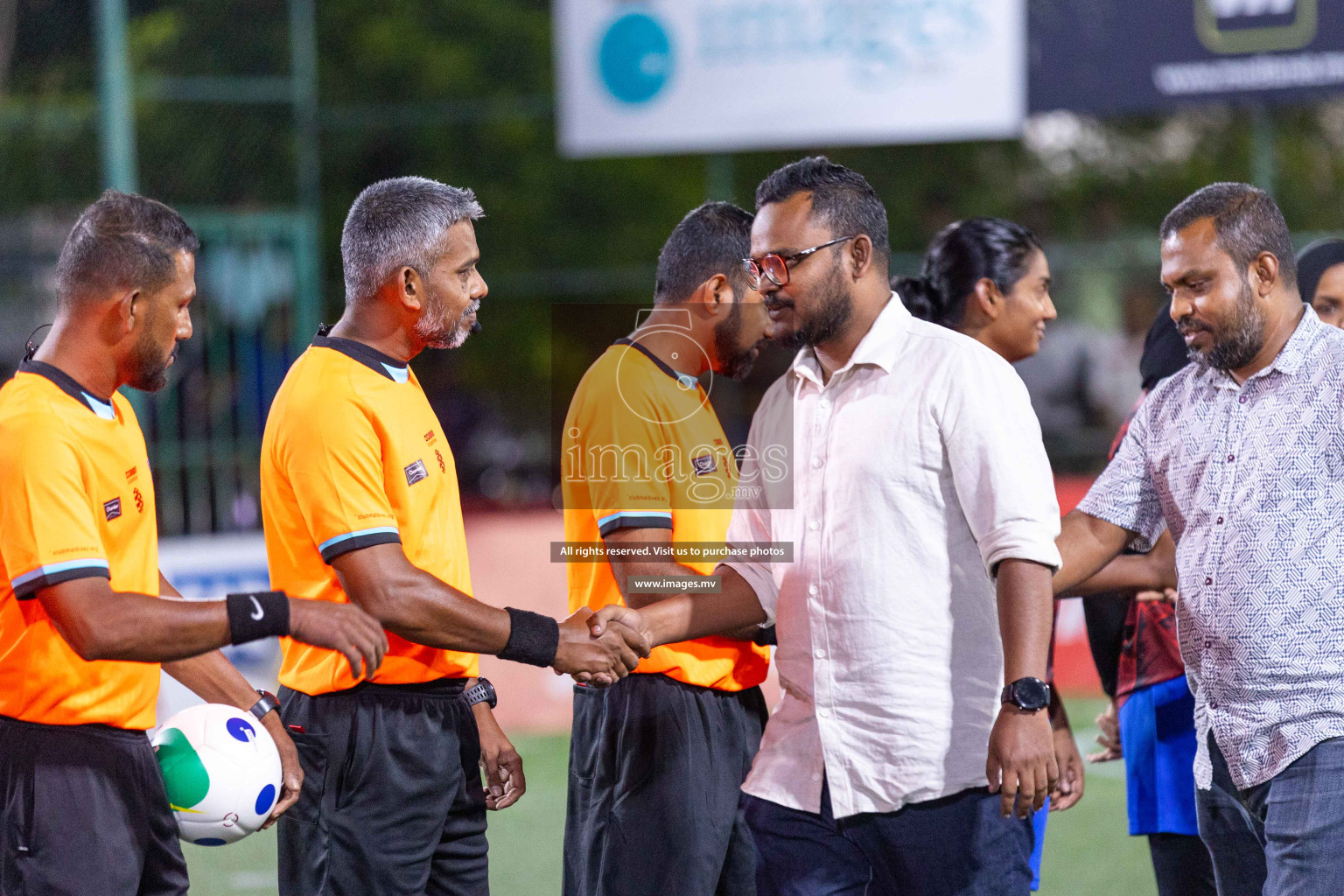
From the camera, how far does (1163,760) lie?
14.1ft

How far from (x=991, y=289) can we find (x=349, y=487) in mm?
2302

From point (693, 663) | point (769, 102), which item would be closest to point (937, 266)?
point (693, 663)

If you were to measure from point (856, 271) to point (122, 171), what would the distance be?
8.05 m

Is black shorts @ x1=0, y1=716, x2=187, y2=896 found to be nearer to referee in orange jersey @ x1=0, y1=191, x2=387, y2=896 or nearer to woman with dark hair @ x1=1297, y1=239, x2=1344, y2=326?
referee in orange jersey @ x1=0, y1=191, x2=387, y2=896

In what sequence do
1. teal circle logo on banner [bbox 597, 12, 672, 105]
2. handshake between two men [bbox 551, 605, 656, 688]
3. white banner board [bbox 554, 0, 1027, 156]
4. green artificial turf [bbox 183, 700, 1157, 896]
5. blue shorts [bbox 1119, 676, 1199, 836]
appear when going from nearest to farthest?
handshake between two men [bbox 551, 605, 656, 688], blue shorts [bbox 1119, 676, 1199, 836], green artificial turf [bbox 183, 700, 1157, 896], white banner board [bbox 554, 0, 1027, 156], teal circle logo on banner [bbox 597, 12, 672, 105]

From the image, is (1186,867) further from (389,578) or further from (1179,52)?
(1179,52)

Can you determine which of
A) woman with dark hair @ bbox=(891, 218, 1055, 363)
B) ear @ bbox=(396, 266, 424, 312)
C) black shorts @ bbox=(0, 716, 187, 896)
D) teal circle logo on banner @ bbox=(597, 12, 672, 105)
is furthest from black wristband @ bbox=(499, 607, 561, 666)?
teal circle logo on banner @ bbox=(597, 12, 672, 105)

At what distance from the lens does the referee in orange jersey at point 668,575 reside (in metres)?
3.89

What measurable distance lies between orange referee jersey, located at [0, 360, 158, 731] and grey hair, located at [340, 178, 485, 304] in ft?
2.23

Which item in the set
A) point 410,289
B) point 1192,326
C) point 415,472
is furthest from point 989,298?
point 415,472

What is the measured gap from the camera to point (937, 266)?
16.1ft

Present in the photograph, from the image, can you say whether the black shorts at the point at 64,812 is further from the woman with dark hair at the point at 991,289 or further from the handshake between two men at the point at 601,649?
the woman with dark hair at the point at 991,289

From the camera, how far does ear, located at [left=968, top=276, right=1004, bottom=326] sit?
479cm

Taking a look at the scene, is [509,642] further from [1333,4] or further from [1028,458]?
[1333,4]
